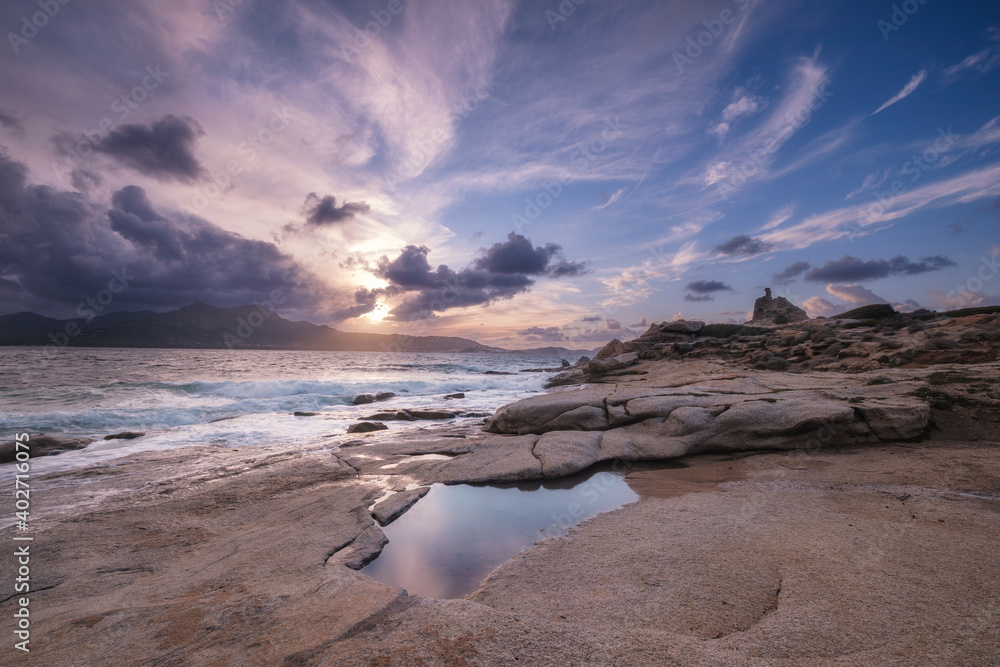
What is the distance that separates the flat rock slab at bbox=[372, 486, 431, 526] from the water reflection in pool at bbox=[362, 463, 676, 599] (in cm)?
11

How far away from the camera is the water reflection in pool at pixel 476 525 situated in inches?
169

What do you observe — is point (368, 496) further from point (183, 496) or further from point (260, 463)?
point (260, 463)

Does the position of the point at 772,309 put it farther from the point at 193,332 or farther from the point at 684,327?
the point at 193,332

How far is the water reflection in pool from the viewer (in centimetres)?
429

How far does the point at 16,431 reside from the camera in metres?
15.0

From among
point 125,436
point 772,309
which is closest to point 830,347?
point 125,436

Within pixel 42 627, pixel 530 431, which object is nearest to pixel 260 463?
pixel 42 627

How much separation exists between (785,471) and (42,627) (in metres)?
9.58

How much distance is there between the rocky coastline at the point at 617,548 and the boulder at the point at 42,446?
111 inches

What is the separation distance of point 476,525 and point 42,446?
46.0 ft

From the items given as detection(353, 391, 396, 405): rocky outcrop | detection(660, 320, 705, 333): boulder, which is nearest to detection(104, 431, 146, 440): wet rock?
detection(353, 391, 396, 405): rocky outcrop

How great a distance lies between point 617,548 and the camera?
4.29 meters

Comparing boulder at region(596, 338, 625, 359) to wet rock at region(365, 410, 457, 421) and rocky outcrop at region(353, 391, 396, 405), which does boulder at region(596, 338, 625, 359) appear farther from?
wet rock at region(365, 410, 457, 421)

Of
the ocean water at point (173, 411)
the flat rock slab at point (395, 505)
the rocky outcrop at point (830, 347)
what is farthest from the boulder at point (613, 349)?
the flat rock slab at point (395, 505)
